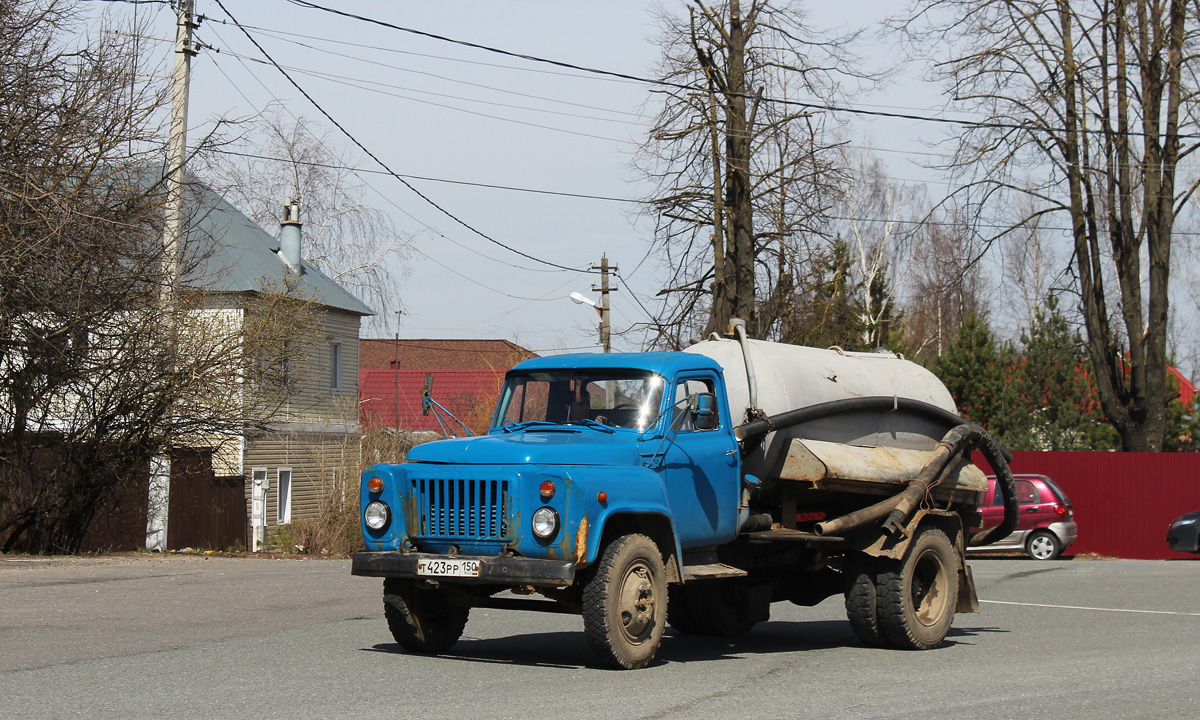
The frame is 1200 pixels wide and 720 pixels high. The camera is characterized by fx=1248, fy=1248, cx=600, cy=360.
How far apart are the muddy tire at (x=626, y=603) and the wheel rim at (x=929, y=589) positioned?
10.0ft

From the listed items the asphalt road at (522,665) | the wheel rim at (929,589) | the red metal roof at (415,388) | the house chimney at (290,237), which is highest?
the house chimney at (290,237)

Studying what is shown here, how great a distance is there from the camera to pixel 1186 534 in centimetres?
2286

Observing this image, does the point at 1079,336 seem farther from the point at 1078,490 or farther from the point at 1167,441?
the point at 1078,490

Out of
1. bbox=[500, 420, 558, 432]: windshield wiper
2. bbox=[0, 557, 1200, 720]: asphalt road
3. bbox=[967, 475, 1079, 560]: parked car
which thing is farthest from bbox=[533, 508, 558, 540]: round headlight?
bbox=[967, 475, 1079, 560]: parked car

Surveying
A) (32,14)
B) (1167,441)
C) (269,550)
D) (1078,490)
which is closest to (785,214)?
(1078,490)

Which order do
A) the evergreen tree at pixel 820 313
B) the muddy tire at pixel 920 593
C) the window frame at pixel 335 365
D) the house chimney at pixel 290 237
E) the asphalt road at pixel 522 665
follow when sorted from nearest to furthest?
the asphalt road at pixel 522 665 → the muddy tire at pixel 920 593 → the evergreen tree at pixel 820 313 → the window frame at pixel 335 365 → the house chimney at pixel 290 237

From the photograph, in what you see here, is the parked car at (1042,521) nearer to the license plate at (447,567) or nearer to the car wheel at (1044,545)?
the car wheel at (1044,545)

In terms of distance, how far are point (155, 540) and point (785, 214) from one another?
13344 millimetres

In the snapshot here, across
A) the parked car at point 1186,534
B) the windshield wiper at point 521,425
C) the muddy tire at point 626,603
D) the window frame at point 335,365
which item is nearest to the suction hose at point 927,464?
the windshield wiper at point 521,425

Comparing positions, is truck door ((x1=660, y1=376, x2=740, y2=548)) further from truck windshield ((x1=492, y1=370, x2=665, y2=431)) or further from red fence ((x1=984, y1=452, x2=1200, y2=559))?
red fence ((x1=984, y1=452, x2=1200, y2=559))

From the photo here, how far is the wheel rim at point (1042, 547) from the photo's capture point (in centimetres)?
2355

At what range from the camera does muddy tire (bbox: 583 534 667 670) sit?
785cm

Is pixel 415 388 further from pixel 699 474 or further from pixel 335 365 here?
pixel 699 474

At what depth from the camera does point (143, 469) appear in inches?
813
